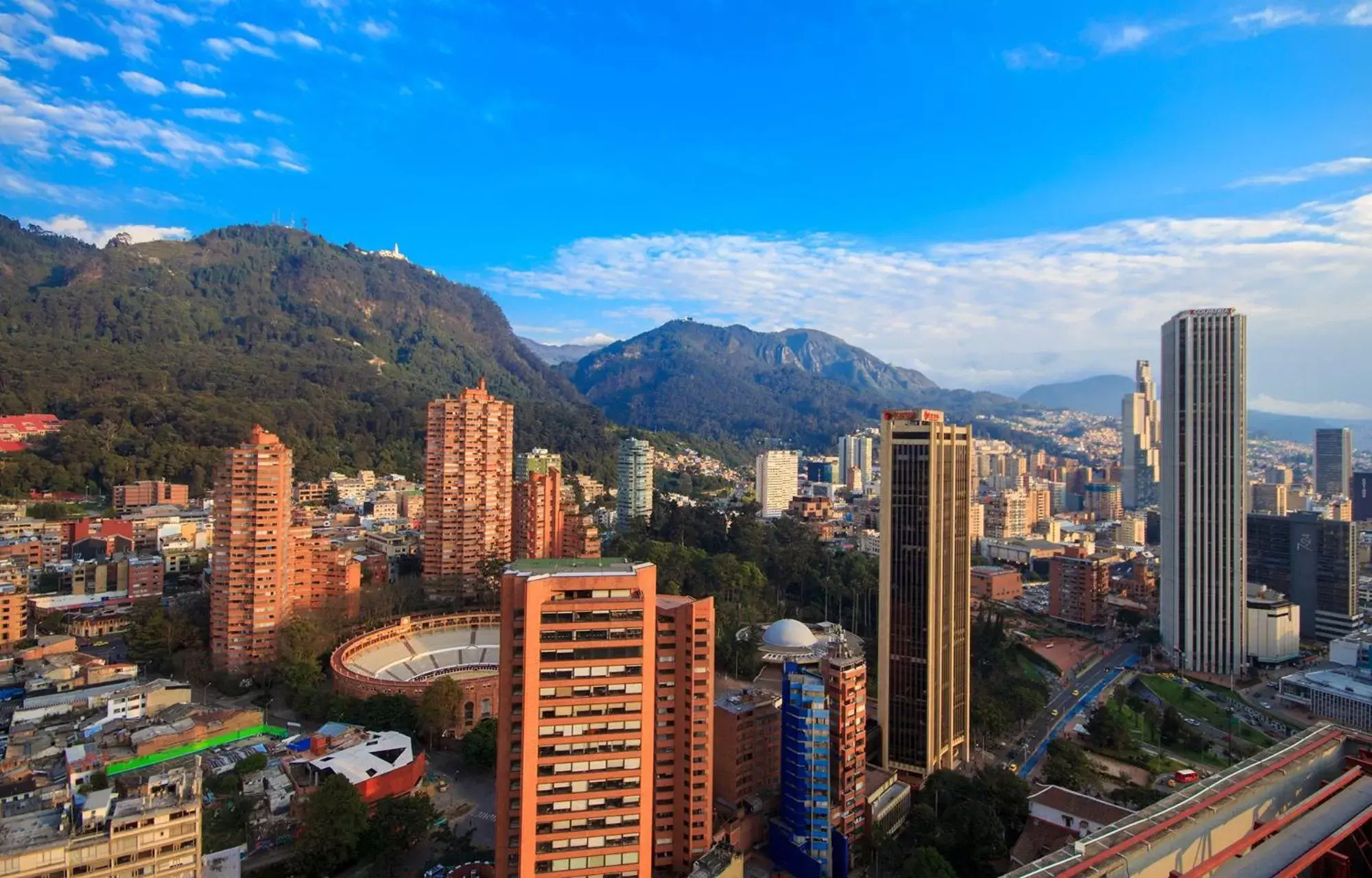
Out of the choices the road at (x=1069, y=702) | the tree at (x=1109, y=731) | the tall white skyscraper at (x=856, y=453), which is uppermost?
the tall white skyscraper at (x=856, y=453)

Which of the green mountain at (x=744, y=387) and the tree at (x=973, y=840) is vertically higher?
the green mountain at (x=744, y=387)

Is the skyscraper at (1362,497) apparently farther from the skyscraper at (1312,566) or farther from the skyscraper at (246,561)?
the skyscraper at (246,561)

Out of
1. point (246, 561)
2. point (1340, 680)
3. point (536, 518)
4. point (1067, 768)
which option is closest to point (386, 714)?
point (246, 561)

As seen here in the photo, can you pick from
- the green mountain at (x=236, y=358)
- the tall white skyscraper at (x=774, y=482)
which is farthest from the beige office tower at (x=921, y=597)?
the tall white skyscraper at (x=774, y=482)

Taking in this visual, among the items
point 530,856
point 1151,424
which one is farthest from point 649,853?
point 1151,424

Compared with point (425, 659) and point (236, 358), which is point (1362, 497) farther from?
point (236, 358)

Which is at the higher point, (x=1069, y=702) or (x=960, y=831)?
(x=960, y=831)
